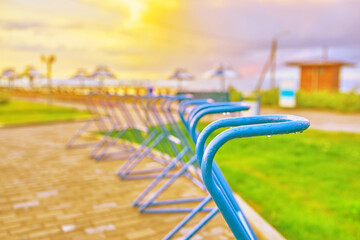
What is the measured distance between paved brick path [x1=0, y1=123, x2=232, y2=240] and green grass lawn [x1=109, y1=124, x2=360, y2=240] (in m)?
0.70

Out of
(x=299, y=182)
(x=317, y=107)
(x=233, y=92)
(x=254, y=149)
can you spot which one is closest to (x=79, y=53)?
(x=233, y=92)

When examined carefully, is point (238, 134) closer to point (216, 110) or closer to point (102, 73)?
point (216, 110)

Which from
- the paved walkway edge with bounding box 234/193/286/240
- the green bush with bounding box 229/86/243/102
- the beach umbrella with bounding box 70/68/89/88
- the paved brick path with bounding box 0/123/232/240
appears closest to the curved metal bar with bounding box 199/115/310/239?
the paved walkway edge with bounding box 234/193/286/240

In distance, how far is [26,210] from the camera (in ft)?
11.9

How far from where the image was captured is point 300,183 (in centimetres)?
469

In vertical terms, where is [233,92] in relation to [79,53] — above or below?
below

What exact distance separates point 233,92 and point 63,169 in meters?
13.1

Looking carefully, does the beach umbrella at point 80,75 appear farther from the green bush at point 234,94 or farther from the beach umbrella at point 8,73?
the green bush at point 234,94

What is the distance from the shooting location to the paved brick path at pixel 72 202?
10.1 ft

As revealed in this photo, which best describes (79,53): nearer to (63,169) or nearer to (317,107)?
(317,107)

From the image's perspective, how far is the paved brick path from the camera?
3080mm

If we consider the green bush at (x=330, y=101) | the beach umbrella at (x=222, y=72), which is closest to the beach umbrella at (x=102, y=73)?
the beach umbrella at (x=222, y=72)

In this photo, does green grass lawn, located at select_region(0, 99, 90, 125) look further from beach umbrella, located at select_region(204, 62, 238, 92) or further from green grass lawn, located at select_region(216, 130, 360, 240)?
beach umbrella, located at select_region(204, 62, 238, 92)

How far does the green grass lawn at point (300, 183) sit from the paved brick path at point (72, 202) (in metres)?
0.70
